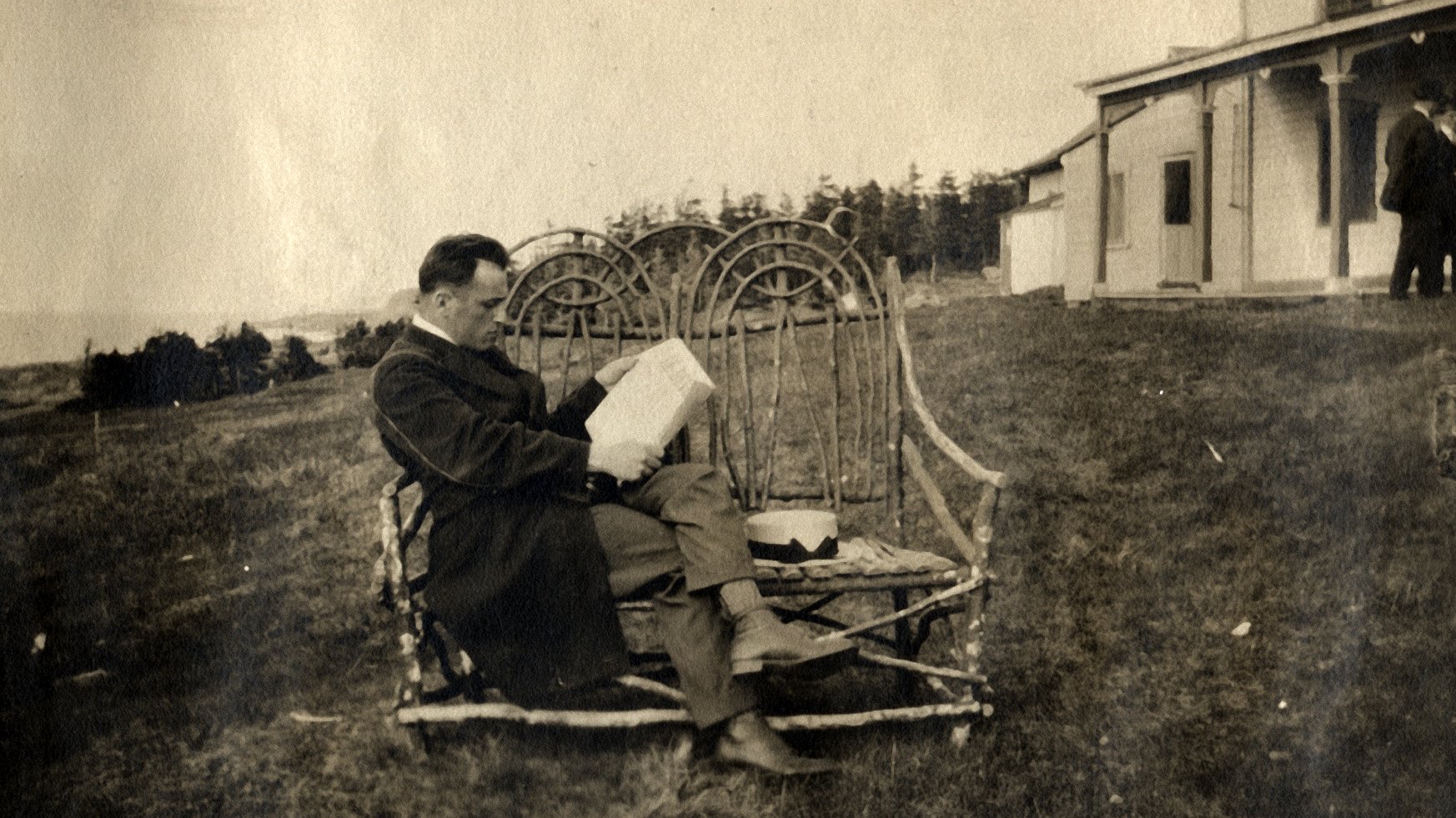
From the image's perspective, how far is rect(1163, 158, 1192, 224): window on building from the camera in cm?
766

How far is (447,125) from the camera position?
10.5ft

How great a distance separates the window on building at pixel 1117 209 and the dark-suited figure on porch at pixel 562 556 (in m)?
6.45

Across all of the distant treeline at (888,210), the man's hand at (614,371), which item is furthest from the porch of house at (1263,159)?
the man's hand at (614,371)

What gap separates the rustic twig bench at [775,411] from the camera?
249 cm

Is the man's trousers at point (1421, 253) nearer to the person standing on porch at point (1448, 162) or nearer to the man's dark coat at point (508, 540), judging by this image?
the person standing on porch at point (1448, 162)

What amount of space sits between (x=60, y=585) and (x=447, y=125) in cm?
182

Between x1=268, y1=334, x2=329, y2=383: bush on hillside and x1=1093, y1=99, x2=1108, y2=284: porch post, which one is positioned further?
x1=1093, y1=99, x2=1108, y2=284: porch post

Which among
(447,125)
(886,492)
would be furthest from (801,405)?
(447,125)

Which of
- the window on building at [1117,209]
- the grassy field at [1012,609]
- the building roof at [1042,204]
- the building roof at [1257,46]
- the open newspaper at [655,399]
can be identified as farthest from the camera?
the window on building at [1117,209]

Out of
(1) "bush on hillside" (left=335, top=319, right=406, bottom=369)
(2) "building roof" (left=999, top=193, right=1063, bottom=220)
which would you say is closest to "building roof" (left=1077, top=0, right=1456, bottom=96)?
(2) "building roof" (left=999, top=193, right=1063, bottom=220)

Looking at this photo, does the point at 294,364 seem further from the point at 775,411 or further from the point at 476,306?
the point at 775,411

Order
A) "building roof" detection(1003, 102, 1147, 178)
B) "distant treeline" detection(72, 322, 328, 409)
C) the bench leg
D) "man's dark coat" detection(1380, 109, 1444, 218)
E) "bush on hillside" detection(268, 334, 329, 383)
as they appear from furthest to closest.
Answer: "man's dark coat" detection(1380, 109, 1444, 218), "building roof" detection(1003, 102, 1147, 178), "bush on hillside" detection(268, 334, 329, 383), "distant treeline" detection(72, 322, 328, 409), the bench leg

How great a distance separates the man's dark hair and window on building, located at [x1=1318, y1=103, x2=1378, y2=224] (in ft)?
16.6

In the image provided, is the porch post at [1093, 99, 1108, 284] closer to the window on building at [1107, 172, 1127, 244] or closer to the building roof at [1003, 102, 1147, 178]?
the window on building at [1107, 172, 1127, 244]
